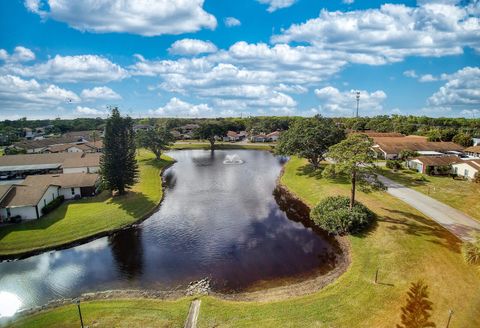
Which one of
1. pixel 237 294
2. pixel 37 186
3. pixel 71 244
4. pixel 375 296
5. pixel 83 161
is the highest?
pixel 83 161

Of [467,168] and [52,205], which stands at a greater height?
[467,168]

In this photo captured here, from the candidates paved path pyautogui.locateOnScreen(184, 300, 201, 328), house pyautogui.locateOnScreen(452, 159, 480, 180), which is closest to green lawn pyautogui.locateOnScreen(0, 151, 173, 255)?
paved path pyautogui.locateOnScreen(184, 300, 201, 328)

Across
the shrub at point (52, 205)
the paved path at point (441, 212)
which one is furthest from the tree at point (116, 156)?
the paved path at point (441, 212)

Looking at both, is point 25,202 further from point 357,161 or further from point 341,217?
point 357,161

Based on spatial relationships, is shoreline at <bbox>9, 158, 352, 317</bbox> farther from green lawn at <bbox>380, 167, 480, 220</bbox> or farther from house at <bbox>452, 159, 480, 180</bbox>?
house at <bbox>452, 159, 480, 180</bbox>

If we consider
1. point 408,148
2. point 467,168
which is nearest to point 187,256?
point 467,168

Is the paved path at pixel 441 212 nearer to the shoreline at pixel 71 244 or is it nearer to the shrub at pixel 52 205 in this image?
the shoreline at pixel 71 244
